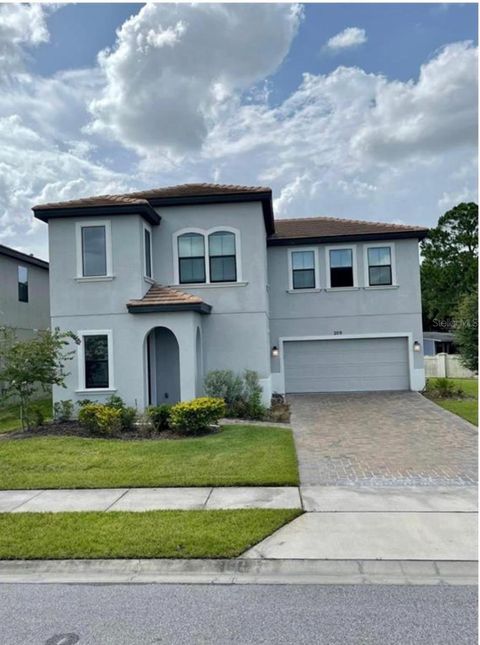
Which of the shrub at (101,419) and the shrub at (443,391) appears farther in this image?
the shrub at (443,391)

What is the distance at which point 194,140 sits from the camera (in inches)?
649

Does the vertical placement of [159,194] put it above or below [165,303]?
above

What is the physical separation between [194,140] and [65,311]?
752 cm

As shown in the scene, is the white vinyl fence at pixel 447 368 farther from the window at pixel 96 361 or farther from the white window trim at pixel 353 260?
the window at pixel 96 361

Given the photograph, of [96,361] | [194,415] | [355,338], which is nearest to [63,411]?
[96,361]

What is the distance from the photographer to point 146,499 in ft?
22.4

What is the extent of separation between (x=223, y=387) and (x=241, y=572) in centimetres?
911

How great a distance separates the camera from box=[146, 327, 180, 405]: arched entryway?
14844 millimetres

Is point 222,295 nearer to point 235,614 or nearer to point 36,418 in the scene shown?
point 36,418

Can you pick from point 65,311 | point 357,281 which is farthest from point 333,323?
point 65,311

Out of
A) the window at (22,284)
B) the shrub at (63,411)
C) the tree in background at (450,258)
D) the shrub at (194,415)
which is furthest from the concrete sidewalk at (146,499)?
the tree in background at (450,258)

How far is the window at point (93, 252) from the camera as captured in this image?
536 inches

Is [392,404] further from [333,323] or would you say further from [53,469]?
[53,469]

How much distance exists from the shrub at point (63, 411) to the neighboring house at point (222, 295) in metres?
0.36
